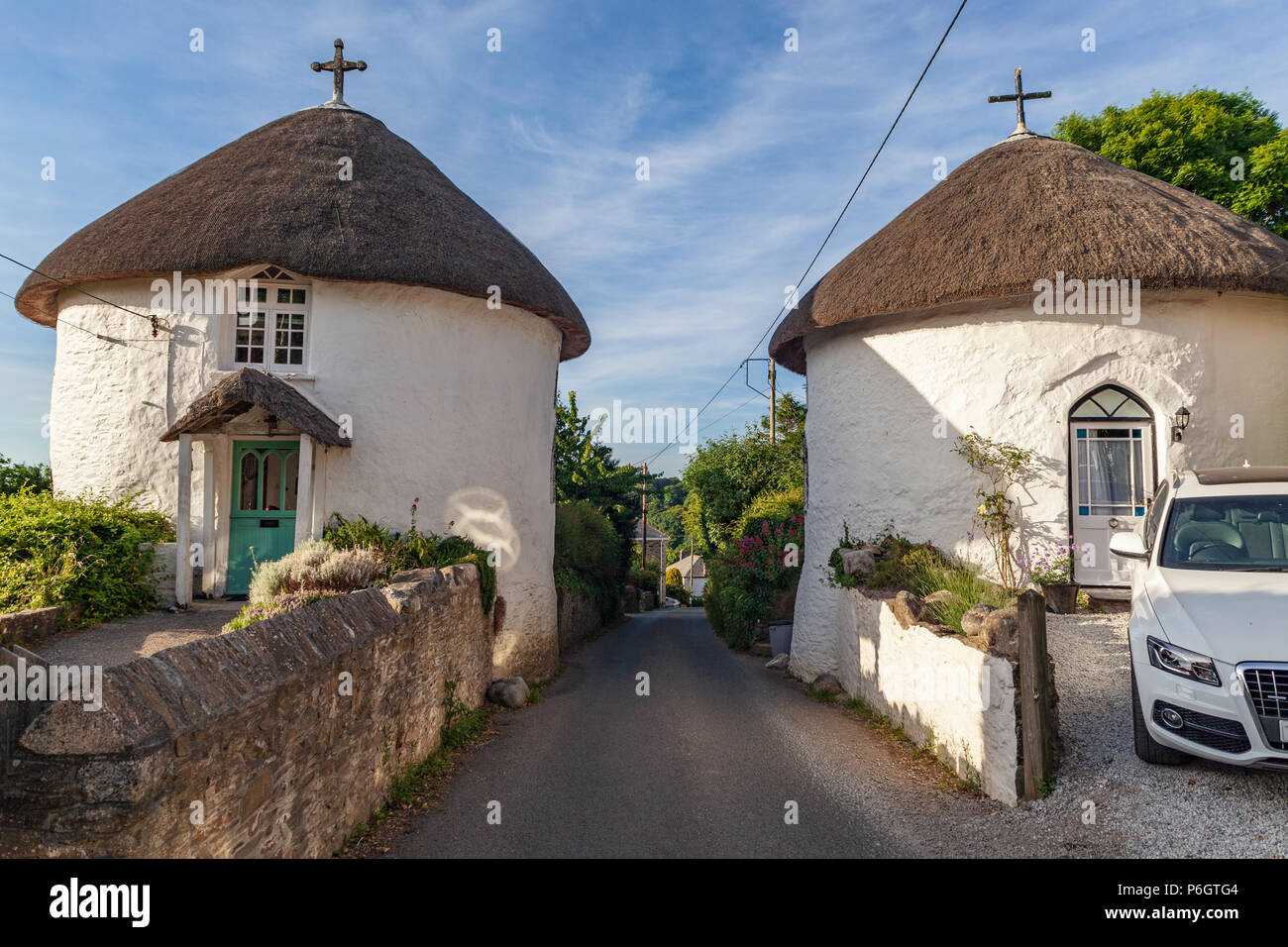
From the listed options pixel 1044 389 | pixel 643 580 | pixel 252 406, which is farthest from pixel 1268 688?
pixel 643 580

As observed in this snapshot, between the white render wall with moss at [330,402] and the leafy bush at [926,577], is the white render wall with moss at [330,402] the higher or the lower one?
the higher one

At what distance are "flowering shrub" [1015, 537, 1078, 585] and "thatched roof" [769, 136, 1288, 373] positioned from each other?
3300mm

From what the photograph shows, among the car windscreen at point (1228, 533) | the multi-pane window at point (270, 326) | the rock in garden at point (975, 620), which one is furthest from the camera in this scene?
the multi-pane window at point (270, 326)

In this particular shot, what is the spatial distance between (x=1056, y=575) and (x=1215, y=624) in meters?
5.45

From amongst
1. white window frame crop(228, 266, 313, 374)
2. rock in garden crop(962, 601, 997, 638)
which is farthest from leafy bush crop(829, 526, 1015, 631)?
white window frame crop(228, 266, 313, 374)

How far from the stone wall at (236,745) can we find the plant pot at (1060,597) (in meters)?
7.23

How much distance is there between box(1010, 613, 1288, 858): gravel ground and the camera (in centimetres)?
435

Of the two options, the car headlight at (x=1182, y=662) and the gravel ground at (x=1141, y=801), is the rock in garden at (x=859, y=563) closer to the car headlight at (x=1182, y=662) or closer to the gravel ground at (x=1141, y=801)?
the gravel ground at (x=1141, y=801)

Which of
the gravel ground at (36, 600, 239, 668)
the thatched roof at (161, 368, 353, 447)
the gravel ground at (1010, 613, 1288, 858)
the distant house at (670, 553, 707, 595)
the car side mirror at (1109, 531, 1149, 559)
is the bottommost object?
the distant house at (670, 553, 707, 595)

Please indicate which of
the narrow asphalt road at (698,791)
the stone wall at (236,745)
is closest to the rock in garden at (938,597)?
the narrow asphalt road at (698,791)

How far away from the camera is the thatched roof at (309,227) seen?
9875 mm

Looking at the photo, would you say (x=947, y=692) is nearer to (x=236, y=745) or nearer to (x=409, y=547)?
(x=236, y=745)

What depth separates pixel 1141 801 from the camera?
484 cm

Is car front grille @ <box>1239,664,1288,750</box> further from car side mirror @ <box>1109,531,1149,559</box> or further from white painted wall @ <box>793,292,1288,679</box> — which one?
white painted wall @ <box>793,292,1288,679</box>
